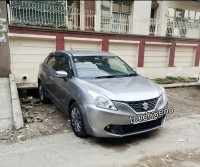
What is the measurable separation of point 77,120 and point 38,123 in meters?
1.27

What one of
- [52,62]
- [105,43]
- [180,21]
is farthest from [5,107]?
[180,21]

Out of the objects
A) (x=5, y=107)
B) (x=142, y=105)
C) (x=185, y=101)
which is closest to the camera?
(x=142, y=105)

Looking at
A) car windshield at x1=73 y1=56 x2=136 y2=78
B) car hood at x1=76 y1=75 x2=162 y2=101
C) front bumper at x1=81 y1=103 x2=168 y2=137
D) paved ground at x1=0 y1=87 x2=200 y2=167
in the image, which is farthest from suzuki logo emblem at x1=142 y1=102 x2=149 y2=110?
car windshield at x1=73 y1=56 x2=136 y2=78

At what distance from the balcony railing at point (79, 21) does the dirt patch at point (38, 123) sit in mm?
4623

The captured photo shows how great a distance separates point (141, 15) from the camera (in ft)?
42.1

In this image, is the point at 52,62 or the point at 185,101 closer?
the point at 52,62

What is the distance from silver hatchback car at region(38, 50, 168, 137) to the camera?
3.17m

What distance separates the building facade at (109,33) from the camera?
8.41 metres

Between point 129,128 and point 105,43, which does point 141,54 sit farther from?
point 129,128

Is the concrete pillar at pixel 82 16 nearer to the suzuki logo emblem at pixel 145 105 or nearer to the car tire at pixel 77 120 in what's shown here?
the car tire at pixel 77 120

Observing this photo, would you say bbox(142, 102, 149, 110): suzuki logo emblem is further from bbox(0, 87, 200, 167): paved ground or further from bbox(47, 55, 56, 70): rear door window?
bbox(47, 55, 56, 70): rear door window

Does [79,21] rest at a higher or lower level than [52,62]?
higher

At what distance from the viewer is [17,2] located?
9.58m

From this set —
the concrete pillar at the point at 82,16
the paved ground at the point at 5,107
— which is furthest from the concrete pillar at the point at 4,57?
the concrete pillar at the point at 82,16
